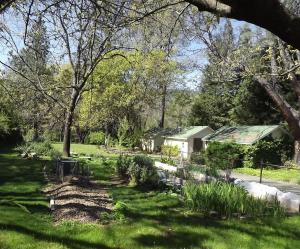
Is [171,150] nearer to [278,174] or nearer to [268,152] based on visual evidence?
[268,152]

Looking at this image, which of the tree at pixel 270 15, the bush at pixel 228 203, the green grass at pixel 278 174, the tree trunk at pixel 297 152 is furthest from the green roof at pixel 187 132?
the tree at pixel 270 15

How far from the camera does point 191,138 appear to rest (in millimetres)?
47375

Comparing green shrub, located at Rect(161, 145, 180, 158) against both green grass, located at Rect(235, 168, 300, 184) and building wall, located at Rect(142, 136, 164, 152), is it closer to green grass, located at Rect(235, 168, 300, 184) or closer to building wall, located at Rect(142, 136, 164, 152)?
building wall, located at Rect(142, 136, 164, 152)

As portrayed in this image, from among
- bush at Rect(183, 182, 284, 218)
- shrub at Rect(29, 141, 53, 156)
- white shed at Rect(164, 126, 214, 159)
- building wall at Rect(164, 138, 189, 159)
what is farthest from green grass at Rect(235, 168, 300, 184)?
building wall at Rect(164, 138, 189, 159)

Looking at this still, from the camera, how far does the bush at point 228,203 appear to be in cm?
992

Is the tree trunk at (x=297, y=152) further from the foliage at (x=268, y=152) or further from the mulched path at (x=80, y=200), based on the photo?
the mulched path at (x=80, y=200)

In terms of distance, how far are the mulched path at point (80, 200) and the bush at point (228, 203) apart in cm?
210

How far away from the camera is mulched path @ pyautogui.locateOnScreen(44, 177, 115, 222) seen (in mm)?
9312

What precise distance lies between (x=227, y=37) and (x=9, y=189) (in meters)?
24.4

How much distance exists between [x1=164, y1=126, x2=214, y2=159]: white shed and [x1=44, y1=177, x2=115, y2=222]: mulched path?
32553mm

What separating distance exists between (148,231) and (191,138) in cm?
3919

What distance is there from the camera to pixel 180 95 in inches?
2472

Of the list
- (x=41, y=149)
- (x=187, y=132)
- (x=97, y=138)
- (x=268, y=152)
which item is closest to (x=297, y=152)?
(x=268, y=152)

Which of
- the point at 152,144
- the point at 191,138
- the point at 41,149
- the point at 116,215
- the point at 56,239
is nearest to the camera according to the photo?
the point at 56,239
